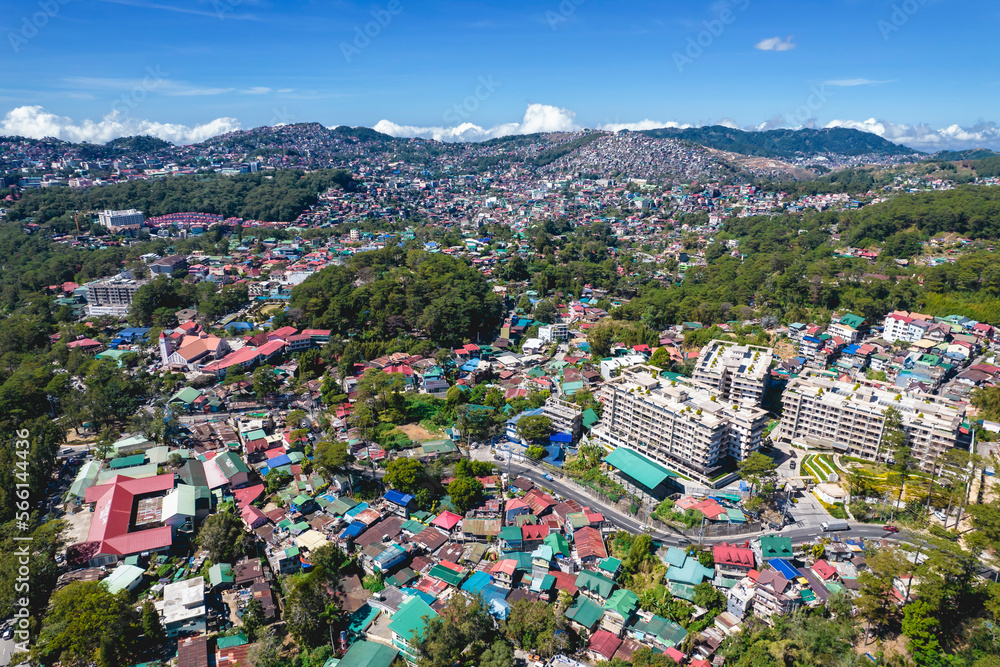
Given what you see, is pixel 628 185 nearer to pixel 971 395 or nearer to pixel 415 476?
pixel 971 395

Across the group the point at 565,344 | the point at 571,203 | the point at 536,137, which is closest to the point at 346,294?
the point at 565,344

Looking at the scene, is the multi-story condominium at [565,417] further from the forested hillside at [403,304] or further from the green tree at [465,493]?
the forested hillside at [403,304]

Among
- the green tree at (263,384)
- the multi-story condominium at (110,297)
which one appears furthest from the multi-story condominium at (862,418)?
the multi-story condominium at (110,297)

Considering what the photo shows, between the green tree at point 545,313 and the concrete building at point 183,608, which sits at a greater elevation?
the green tree at point 545,313

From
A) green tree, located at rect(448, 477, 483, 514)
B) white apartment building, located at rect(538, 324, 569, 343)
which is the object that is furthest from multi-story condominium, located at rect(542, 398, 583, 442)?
white apartment building, located at rect(538, 324, 569, 343)

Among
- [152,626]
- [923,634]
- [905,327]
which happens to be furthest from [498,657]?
[905,327]

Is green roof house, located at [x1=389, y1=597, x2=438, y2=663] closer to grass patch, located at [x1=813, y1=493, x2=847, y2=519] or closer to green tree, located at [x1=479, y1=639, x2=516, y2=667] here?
green tree, located at [x1=479, y1=639, x2=516, y2=667]
